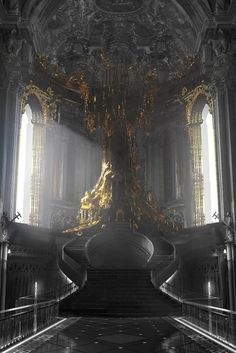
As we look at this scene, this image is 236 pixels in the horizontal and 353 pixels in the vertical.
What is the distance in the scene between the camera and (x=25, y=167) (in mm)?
31688

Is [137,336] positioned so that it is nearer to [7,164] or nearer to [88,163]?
[7,164]

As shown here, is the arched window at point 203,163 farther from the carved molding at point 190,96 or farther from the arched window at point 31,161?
the arched window at point 31,161

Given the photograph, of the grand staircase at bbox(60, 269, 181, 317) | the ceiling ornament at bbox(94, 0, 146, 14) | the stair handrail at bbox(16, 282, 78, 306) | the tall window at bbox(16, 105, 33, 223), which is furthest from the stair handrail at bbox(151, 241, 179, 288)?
the ceiling ornament at bbox(94, 0, 146, 14)

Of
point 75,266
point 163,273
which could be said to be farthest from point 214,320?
point 75,266

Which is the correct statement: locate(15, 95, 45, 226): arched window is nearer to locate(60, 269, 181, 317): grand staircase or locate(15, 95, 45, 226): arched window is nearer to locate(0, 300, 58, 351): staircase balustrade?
locate(60, 269, 181, 317): grand staircase

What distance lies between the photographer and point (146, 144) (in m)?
36.9

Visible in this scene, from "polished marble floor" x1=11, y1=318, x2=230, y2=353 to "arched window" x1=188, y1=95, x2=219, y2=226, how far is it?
16.0m

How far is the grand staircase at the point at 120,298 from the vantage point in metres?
17.7

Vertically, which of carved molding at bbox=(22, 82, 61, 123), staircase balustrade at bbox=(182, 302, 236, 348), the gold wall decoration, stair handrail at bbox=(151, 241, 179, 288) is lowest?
staircase balustrade at bbox=(182, 302, 236, 348)

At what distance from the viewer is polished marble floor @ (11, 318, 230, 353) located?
32.2ft

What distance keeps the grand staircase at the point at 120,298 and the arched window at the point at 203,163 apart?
10189 millimetres

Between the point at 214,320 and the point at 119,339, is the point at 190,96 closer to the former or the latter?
the point at 214,320

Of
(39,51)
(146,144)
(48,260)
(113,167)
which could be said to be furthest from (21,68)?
(146,144)

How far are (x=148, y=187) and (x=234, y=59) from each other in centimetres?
1336
